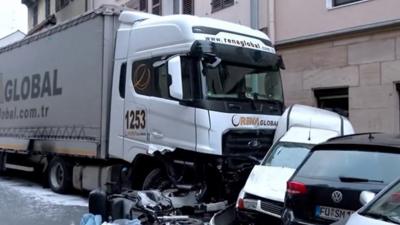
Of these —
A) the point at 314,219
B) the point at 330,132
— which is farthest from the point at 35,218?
the point at 314,219

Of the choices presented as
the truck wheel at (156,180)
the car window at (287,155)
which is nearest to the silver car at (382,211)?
the car window at (287,155)

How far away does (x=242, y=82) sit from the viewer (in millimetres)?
9523

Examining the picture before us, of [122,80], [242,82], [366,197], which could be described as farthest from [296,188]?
[122,80]

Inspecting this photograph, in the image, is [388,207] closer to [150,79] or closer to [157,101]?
[157,101]

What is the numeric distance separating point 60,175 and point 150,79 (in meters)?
4.18

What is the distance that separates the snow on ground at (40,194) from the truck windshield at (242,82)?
3.76 m

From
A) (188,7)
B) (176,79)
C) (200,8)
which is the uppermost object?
(188,7)

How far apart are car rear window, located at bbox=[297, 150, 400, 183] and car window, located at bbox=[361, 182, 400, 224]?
0.83 m

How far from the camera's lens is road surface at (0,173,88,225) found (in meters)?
9.47

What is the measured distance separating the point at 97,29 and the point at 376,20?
5686mm

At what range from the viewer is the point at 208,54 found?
9062 mm

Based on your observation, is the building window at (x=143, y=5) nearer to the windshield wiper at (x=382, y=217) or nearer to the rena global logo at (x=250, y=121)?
the rena global logo at (x=250, y=121)

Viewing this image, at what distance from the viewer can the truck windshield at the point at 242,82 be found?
9133mm

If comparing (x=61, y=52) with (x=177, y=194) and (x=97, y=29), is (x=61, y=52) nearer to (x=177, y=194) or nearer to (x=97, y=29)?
(x=97, y=29)
